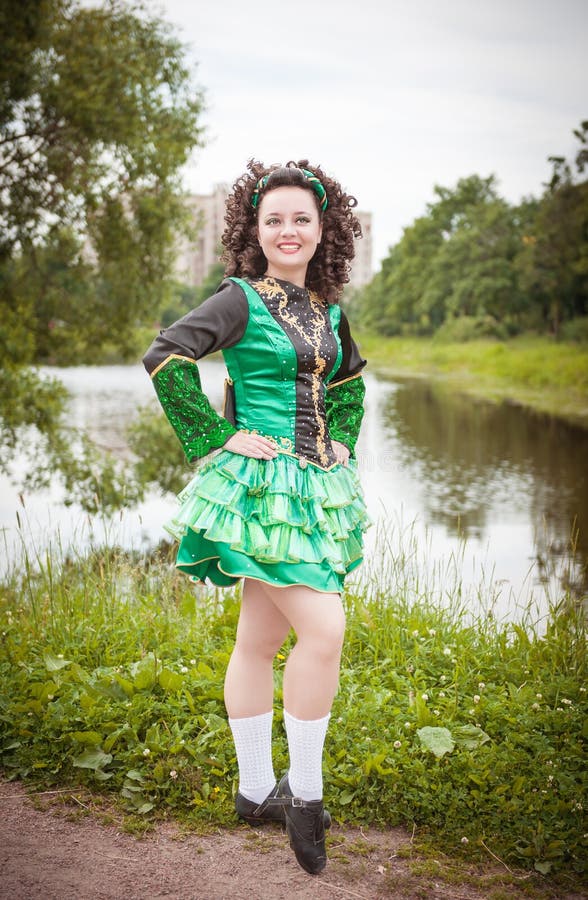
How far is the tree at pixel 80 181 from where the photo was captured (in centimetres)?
901

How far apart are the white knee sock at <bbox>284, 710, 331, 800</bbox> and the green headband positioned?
1.55 metres

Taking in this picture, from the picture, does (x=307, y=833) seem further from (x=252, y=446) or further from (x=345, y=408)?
(x=345, y=408)

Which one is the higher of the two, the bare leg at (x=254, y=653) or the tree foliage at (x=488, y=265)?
the tree foliage at (x=488, y=265)

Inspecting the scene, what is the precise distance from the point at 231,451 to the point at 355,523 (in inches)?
Result: 17.3

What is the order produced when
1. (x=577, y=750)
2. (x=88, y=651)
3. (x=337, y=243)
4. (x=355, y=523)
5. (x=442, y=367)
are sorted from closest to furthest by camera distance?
(x=355, y=523)
(x=337, y=243)
(x=577, y=750)
(x=88, y=651)
(x=442, y=367)

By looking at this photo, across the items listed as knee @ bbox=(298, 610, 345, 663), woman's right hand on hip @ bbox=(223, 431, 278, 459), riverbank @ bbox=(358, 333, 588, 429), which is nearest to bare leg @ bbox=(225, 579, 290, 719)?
knee @ bbox=(298, 610, 345, 663)

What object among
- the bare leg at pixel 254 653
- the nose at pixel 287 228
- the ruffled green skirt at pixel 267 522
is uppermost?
the nose at pixel 287 228

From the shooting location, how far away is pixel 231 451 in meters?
2.30

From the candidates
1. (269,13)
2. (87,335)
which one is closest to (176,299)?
(87,335)

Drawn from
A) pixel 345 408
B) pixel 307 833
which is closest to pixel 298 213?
pixel 345 408

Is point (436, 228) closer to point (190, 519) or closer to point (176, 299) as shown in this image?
point (176, 299)

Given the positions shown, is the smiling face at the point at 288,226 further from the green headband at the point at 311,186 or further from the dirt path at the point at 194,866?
the dirt path at the point at 194,866

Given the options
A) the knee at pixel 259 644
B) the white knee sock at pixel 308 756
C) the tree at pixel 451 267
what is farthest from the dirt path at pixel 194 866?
the tree at pixel 451 267

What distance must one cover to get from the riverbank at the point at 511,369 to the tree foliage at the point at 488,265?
67.1 inches
